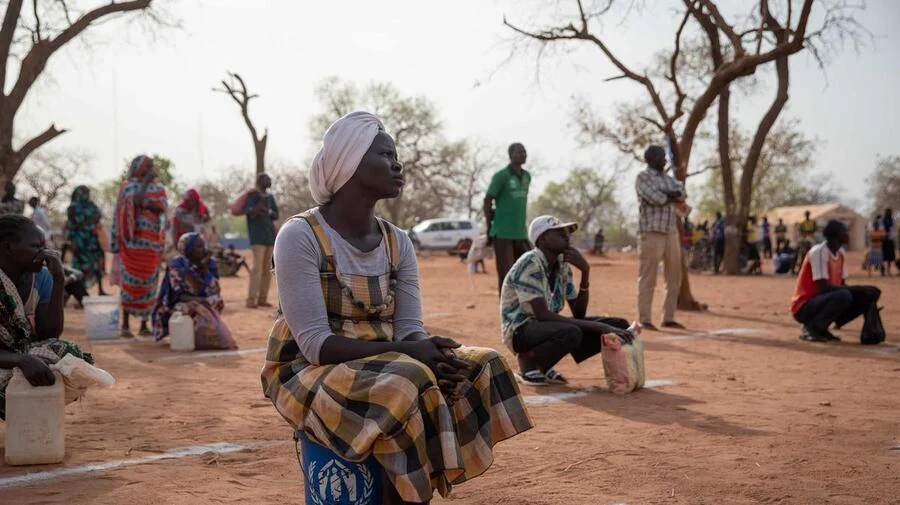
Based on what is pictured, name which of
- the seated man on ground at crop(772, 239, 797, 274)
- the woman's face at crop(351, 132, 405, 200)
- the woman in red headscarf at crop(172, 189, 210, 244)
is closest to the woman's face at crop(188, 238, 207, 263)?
the woman in red headscarf at crop(172, 189, 210, 244)

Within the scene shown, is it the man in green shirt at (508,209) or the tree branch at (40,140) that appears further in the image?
the tree branch at (40,140)

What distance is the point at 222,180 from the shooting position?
253 ft

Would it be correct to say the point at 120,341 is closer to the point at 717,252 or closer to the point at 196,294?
the point at 196,294

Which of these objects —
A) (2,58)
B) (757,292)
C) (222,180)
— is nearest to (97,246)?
(2,58)

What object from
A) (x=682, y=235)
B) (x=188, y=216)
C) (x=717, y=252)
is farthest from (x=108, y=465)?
(x=717, y=252)

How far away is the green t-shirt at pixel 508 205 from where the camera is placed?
10.2 m

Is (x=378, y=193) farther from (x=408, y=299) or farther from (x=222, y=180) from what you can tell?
(x=222, y=180)

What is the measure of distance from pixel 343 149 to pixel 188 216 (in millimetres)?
9220

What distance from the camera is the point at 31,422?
4.56 meters

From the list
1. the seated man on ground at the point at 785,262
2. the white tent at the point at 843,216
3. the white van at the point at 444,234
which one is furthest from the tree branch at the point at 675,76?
the white tent at the point at 843,216

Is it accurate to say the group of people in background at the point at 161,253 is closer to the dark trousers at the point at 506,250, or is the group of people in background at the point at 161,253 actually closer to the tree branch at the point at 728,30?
the dark trousers at the point at 506,250

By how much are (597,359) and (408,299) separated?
5.56 metres

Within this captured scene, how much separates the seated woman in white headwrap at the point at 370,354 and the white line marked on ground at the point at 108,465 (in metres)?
1.86

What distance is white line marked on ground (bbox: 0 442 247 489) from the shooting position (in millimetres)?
4312
